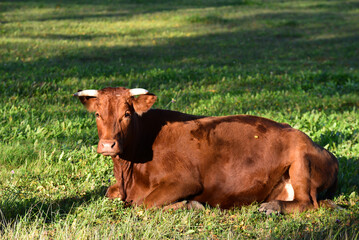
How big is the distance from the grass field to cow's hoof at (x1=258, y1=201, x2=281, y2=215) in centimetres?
8

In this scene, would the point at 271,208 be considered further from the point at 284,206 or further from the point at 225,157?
the point at 225,157

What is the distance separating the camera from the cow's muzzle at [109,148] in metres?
5.00

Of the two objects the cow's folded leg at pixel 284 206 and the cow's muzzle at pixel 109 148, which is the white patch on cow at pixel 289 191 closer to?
the cow's folded leg at pixel 284 206

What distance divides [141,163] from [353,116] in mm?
5584

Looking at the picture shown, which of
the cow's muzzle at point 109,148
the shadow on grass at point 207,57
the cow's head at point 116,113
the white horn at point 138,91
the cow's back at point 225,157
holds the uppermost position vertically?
the white horn at point 138,91

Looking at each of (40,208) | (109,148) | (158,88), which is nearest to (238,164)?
(109,148)

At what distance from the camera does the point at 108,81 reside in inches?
472

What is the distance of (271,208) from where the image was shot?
5.35 m

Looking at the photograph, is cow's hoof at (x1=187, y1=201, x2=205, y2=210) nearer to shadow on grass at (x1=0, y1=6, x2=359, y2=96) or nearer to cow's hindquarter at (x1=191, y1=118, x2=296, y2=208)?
cow's hindquarter at (x1=191, y1=118, x2=296, y2=208)

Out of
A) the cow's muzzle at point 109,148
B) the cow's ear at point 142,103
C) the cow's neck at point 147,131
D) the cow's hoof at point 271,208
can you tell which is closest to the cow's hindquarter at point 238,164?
the cow's hoof at point 271,208

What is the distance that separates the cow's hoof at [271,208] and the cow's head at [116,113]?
5.44 ft

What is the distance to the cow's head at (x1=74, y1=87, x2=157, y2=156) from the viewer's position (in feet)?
16.8

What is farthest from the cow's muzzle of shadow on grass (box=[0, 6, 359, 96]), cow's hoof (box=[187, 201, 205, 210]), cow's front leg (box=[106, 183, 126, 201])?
shadow on grass (box=[0, 6, 359, 96])

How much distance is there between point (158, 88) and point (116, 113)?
6719 millimetres
